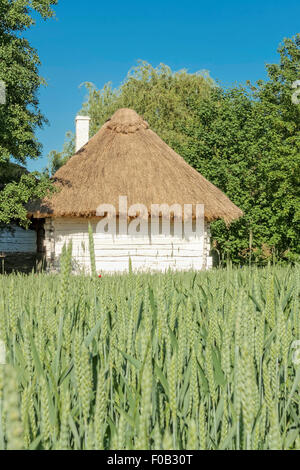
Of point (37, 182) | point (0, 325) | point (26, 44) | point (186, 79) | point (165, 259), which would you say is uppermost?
point (186, 79)

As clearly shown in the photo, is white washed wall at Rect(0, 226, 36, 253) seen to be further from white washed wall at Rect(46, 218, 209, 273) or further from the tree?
the tree

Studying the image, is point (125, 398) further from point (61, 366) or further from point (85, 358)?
point (85, 358)

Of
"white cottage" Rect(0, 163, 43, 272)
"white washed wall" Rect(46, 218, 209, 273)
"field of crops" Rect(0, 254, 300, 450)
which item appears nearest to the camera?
"field of crops" Rect(0, 254, 300, 450)

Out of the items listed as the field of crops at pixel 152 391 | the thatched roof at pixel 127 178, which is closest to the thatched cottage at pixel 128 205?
the thatched roof at pixel 127 178

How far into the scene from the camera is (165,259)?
1448 cm

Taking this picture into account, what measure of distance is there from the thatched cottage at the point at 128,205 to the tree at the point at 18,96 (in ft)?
8.30

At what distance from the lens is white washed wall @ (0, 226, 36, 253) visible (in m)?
19.6

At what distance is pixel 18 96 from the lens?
1107 centimetres

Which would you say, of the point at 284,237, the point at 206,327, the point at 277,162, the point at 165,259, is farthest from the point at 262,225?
the point at 206,327

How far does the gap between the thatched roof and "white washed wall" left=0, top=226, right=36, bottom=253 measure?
5104 mm

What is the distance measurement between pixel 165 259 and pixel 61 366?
13.2 meters

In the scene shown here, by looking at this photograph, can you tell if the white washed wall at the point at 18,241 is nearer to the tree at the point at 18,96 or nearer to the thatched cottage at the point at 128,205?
the thatched cottage at the point at 128,205

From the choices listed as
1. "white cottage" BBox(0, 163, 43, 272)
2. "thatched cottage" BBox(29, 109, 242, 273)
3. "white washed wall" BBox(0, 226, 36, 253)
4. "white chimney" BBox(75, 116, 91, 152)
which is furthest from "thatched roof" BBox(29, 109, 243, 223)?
"white washed wall" BBox(0, 226, 36, 253)

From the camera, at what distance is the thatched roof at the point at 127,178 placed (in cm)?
1395
